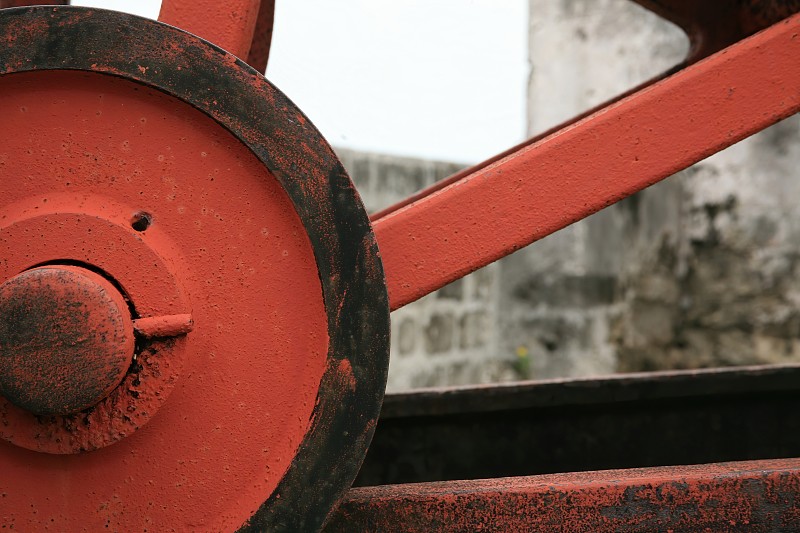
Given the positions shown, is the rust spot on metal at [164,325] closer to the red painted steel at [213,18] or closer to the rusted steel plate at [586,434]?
the red painted steel at [213,18]

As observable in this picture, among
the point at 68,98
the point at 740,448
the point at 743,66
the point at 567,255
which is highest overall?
the point at 567,255

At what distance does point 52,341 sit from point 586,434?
1.41 m

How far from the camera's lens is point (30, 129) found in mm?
961

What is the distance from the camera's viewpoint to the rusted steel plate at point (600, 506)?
1.00m

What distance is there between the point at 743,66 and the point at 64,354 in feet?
3.17

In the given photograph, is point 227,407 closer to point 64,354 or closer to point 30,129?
point 64,354

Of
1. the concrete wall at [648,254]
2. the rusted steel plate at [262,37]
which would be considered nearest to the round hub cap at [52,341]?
the rusted steel plate at [262,37]

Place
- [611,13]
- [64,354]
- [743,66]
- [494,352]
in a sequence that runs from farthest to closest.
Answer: [494,352], [611,13], [743,66], [64,354]

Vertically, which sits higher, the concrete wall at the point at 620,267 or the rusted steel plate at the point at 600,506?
the concrete wall at the point at 620,267

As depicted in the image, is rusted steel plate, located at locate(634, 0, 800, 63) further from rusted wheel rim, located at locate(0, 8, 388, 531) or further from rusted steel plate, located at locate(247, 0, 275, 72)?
rusted wheel rim, located at locate(0, 8, 388, 531)

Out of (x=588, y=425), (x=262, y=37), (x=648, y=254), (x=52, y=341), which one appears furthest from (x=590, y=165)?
(x=648, y=254)

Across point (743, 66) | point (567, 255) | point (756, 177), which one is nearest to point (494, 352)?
point (567, 255)

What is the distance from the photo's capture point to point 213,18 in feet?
3.47

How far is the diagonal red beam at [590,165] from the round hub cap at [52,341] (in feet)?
1.22
